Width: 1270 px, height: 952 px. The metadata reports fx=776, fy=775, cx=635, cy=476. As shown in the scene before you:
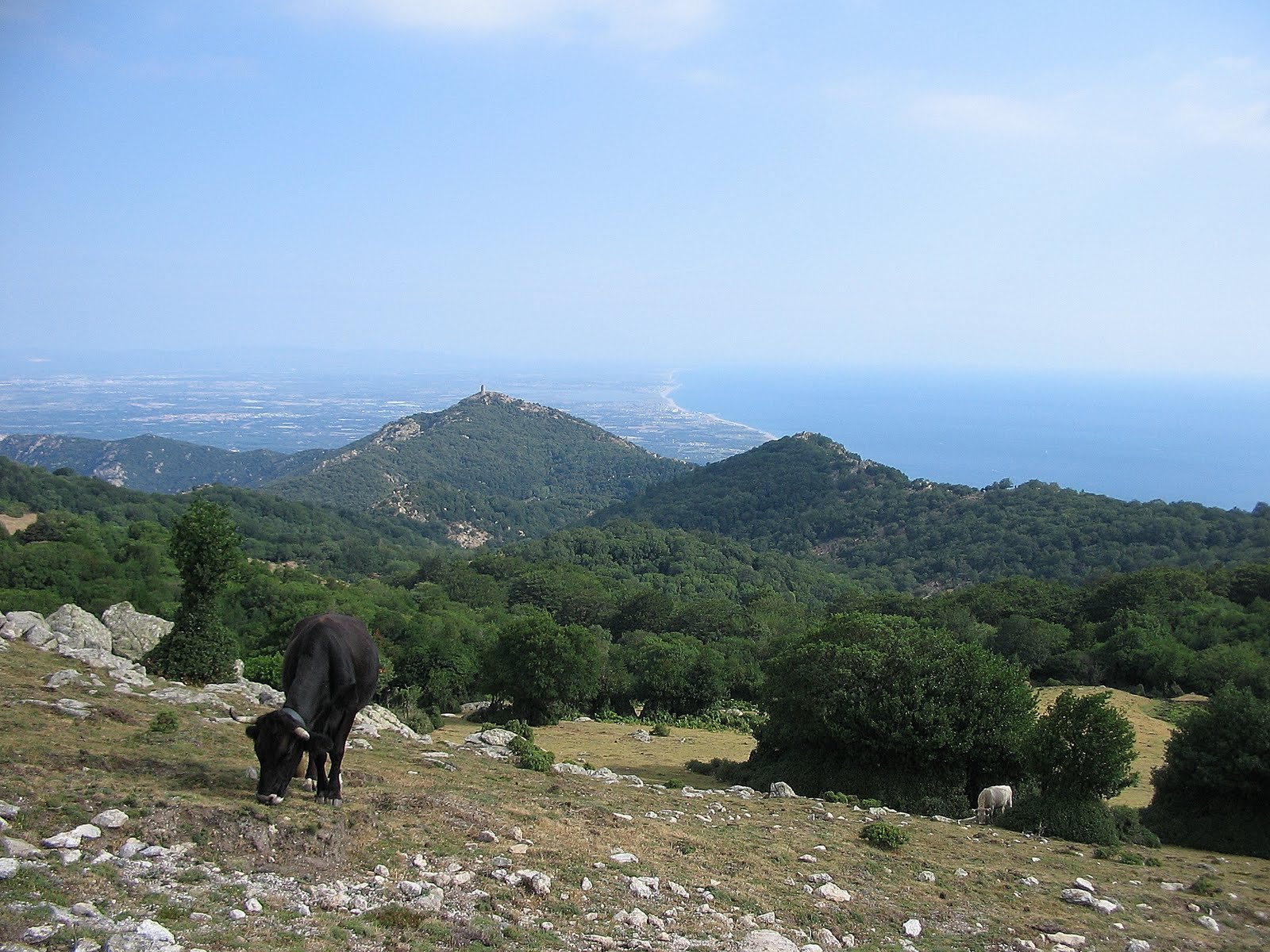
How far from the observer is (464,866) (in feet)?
24.4

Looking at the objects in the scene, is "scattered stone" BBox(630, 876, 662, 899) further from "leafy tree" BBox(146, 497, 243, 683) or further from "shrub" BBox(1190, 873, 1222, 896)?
"leafy tree" BBox(146, 497, 243, 683)

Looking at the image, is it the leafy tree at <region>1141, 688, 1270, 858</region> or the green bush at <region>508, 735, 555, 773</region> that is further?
the leafy tree at <region>1141, 688, 1270, 858</region>

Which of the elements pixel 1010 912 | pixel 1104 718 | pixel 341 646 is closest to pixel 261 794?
pixel 341 646

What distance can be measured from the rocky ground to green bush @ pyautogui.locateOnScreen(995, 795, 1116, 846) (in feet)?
3.00

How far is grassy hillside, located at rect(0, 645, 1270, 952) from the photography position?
600cm

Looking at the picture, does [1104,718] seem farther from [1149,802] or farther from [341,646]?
[341,646]

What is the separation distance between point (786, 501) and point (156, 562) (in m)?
86.4

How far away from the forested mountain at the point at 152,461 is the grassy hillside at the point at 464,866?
153 meters

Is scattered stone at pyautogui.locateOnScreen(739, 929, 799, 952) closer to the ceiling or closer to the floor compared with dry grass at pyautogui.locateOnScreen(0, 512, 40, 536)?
closer to the ceiling

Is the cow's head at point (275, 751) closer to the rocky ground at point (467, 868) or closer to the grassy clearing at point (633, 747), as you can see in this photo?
the rocky ground at point (467, 868)

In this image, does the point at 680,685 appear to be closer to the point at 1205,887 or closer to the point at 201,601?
the point at 201,601

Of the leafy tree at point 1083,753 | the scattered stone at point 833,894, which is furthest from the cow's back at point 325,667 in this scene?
the leafy tree at point 1083,753

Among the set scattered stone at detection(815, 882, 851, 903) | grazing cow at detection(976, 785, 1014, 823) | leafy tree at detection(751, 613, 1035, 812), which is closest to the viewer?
scattered stone at detection(815, 882, 851, 903)

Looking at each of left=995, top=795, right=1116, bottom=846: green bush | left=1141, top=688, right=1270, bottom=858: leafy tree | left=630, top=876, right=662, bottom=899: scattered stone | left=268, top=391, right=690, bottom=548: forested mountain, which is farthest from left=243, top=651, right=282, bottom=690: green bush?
left=268, top=391, right=690, bottom=548: forested mountain
